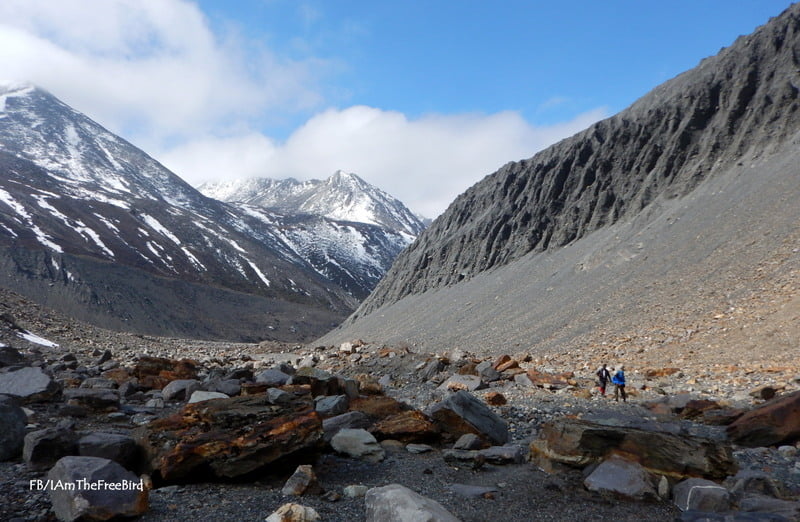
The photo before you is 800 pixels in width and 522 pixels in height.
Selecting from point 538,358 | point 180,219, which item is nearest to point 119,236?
point 180,219

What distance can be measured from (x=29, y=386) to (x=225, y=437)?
25.5 ft

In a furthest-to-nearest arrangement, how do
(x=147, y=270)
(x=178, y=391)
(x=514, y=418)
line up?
(x=147, y=270), (x=178, y=391), (x=514, y=418)

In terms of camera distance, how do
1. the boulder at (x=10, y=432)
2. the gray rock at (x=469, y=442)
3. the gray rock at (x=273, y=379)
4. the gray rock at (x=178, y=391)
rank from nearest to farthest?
the boulder at (x=10, y=432)
the gray rock at (x=469, y=442)
the gray rock at (x=178, y=391)
the gray rock at (x=273, y=379)

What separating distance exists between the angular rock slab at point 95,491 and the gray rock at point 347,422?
4.51 metres

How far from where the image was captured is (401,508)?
583cm

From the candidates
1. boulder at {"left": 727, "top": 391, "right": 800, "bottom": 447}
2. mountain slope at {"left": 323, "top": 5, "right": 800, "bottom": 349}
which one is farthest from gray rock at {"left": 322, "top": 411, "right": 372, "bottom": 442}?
mountain slope at {"left": 323, "top": 5, "right": 800, "bottom": 349}

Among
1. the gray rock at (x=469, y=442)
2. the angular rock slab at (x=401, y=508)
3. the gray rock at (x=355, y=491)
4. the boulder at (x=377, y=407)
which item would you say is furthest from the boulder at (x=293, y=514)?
the boulder at (x=377, y=407)

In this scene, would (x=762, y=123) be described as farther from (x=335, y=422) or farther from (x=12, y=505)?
(x=12, y=505)

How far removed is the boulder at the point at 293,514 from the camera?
20.0 feet

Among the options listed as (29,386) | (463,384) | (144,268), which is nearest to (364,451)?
(29,386)

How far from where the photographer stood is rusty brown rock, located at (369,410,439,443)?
1048 centimetres

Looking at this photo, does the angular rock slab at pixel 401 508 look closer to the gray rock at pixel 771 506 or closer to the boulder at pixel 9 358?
the gray rock at pixel 771 506

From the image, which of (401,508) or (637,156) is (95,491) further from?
(637,156)

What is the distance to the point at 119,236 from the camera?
4811 inches
